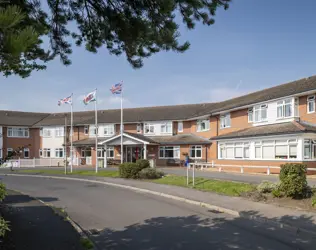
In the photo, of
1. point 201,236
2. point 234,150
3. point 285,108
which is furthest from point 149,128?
point 201,236

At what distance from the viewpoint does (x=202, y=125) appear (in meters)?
38.9

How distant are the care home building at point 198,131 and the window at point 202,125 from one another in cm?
11

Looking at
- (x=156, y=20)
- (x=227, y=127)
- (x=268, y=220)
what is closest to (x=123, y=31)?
(x=156, y=20)

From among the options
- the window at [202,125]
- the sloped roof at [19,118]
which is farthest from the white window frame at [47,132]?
the window at [202,125]

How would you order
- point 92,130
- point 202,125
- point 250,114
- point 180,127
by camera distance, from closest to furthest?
point 250,114 < point 202,125 < point 180,127 < point 92,130

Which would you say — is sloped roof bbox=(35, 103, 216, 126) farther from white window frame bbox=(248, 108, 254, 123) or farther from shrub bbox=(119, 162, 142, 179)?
shrub bbox=(119, 162, 142, 179)

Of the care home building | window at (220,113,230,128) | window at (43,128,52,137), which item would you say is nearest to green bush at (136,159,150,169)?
the care home building

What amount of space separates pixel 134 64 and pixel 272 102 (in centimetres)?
2323

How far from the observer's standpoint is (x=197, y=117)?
127ft

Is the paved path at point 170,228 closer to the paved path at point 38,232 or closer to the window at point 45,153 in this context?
the paved path at point 38,232

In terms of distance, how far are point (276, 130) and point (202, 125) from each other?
48.7 ft

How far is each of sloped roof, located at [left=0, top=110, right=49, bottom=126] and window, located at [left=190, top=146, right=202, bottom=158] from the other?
86.4 feet

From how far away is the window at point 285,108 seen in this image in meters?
25.0

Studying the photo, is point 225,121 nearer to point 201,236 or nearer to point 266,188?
point 266,188
